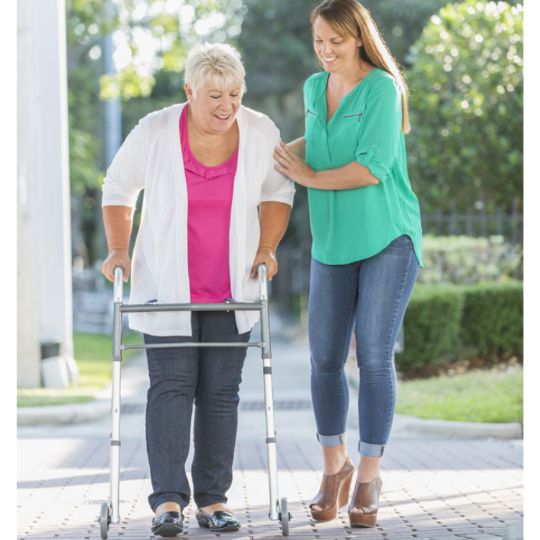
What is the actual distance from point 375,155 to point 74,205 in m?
32.0

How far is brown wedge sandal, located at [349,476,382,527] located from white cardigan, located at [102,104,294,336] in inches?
32.2

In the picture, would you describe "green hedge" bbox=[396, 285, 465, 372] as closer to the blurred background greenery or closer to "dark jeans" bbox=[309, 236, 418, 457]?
the blurred background greenery

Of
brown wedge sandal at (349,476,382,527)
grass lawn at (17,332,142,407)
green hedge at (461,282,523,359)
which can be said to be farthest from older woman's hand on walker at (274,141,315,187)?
green hedge at (461,282,523,359)

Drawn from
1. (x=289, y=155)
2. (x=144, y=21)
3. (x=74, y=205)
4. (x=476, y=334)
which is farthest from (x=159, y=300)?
(x=74, y=205)

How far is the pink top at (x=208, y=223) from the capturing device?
4.97 m

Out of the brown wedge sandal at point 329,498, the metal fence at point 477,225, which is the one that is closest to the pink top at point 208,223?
the brown wedge sandal at point 329,498

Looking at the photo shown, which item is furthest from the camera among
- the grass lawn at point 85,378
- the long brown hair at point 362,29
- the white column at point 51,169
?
the white column at point 51,169

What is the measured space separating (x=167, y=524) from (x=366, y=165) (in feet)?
5.20

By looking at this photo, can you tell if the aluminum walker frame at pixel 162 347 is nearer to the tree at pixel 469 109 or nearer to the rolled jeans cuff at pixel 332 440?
the rolled jeans cuff at pixel 332 440

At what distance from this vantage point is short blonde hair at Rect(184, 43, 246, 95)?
4.79 m

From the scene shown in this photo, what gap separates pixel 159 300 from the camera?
4996 mm

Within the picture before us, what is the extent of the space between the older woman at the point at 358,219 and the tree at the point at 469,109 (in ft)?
42.5

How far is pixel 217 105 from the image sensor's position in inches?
190

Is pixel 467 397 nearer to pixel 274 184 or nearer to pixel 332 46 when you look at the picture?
pixel 274 184
